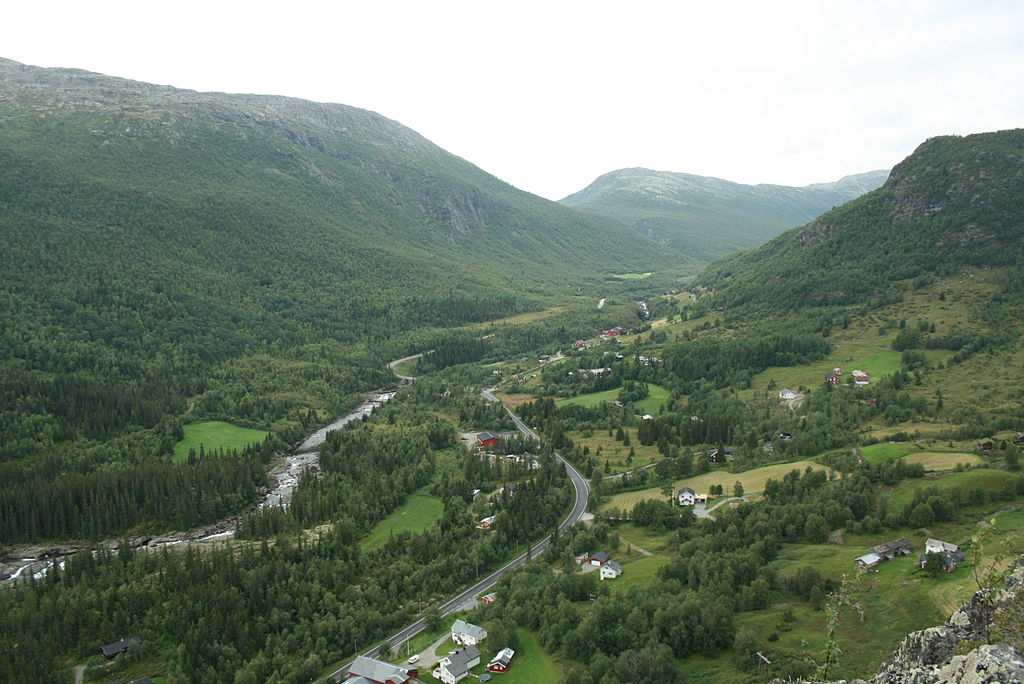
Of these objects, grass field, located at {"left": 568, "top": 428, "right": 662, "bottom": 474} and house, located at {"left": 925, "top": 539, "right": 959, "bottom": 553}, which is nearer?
house, located at {"left": 925, "top": 539, "right": 959, "bottom": 553}

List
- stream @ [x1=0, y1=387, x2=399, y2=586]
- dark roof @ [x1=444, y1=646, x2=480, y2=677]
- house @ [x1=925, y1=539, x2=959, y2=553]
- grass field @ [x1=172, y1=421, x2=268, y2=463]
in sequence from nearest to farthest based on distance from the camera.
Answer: dark roof @ [x1=444, y1=646, x2=480, y2=677] → house @ [x1=925, y1=539, x2=959, y2=553] → stream @ [x1=0, y1=387, x2=399, y2=586] → grass field @ [x1=172, y1=421, x2=268, y2=463]

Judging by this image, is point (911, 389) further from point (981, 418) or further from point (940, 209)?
point (940, 209)

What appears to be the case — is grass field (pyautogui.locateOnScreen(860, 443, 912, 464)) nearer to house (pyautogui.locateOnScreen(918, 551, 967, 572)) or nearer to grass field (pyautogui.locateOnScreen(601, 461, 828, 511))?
grass field (pyautogui.locateOnScreen(601, 461, 828, 511))

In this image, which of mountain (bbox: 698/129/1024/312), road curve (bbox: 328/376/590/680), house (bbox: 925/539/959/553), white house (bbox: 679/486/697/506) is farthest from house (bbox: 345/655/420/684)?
mountain (bbox: 698/129/1024/312)

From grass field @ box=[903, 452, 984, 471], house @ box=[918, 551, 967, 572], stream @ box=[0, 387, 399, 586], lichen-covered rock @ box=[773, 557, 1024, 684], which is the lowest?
stream @ box=[0, 387, 399, 586]

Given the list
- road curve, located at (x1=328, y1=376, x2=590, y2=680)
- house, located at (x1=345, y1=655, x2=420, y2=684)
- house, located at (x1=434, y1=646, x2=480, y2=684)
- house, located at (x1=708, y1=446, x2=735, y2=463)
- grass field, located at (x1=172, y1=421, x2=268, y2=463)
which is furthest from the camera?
grass field, located at (x1=172, y1=421, x2=268, y2=463)

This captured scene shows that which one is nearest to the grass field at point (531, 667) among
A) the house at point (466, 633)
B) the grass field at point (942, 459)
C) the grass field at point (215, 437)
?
the house at point (466, 633)

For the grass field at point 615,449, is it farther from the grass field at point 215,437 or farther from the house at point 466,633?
the grass field at point 215,437

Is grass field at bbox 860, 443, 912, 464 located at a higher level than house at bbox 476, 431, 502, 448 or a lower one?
higher
